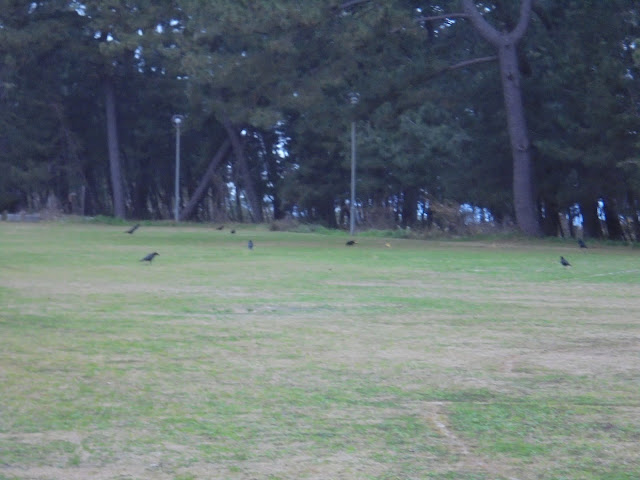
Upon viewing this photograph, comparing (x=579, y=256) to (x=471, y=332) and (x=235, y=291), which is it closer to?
(x=235, y=291)

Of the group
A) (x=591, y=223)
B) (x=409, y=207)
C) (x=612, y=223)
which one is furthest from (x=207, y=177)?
(x=612, y=223)

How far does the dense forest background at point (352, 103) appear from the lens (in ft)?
99.6

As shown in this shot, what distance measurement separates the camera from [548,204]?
126ft

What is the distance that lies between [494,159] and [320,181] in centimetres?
1845

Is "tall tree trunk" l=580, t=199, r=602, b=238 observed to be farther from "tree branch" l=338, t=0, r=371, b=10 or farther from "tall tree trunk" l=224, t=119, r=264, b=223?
"tall tree trunk" l=224, t=119, r=264, b=223

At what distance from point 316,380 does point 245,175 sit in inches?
1958

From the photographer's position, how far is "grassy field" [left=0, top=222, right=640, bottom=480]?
17.5 ft

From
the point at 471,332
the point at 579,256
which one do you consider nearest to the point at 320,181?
the point at 579,256

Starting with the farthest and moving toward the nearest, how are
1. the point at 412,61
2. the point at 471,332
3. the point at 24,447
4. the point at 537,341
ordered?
the point at 412,61 < the point at 471,332 < the point at 537,341 < the point at 24,447

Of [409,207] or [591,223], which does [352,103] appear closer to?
[591,223]

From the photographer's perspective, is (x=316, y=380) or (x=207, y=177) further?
(x=207, y=177)

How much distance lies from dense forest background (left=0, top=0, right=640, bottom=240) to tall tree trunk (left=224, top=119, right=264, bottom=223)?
17 cm

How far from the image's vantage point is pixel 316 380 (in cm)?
734

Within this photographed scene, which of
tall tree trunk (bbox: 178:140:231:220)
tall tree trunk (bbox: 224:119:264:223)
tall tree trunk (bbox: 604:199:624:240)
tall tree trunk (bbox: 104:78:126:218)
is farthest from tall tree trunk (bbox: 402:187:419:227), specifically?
tall tree trunk (bbox: 104:78:126:218)
